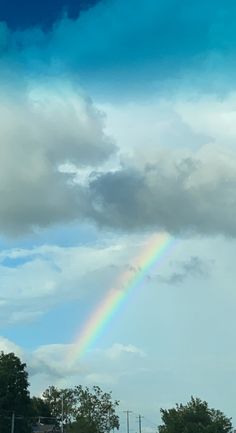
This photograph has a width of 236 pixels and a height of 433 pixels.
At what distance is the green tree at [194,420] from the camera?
92.5m

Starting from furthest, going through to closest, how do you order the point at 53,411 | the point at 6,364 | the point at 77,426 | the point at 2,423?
the point at 53,411, the point at 77,426, the point at 6,364, the point at 2,423

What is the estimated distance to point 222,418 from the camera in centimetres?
9875

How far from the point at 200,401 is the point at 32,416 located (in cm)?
2730

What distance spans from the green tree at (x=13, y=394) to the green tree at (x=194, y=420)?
2172 centimetres

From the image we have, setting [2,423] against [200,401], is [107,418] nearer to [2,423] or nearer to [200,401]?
[200,401]

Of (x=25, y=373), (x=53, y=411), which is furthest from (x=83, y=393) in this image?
(x=25, y=373)

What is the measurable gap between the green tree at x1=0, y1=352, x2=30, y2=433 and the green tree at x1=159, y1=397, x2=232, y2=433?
2172 centimetres

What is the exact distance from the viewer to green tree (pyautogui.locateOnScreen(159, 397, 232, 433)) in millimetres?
92500

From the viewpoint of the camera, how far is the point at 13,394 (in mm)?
93188

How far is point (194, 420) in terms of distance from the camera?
9512cm

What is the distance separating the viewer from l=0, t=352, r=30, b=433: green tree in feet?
302

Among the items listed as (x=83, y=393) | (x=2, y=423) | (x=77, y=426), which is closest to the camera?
(x=2, y=423)

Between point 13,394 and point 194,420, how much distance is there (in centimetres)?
2811

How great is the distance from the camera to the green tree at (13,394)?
302ft
